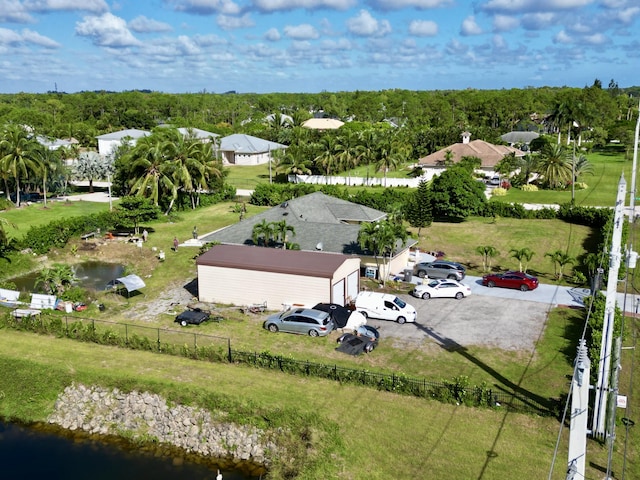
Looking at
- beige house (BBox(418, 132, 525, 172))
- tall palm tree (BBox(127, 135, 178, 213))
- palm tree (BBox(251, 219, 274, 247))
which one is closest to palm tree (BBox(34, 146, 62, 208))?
tall palm tree (BBox(127, 135, 178, 213))

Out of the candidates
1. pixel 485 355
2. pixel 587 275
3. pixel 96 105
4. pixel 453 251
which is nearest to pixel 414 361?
pixel 485 355

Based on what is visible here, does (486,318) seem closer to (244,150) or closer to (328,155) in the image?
(328,155)

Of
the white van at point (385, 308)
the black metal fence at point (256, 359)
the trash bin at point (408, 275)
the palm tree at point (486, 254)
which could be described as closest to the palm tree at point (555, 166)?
the palm tree at point (486, 254)

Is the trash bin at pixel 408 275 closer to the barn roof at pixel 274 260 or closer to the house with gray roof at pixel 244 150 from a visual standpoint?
the barn roof at pixel 274 260

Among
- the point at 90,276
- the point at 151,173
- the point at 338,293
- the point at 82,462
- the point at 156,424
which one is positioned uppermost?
the point at 151,173

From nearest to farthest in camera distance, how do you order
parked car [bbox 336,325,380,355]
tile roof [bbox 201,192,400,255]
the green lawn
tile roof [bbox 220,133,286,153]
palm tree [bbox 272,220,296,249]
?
parked car [bbox 336,325,380,355], palm tree [bbox 272,220,296,249], tile roof [bbox 201,192,400,255], the green lawn, tile roof [bbox 220,133,286,153]

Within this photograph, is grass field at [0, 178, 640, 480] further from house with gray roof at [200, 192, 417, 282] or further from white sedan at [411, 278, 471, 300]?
house with gray roof at [200, 192, 417, 282]

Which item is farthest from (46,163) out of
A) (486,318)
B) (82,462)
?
(486,318)
